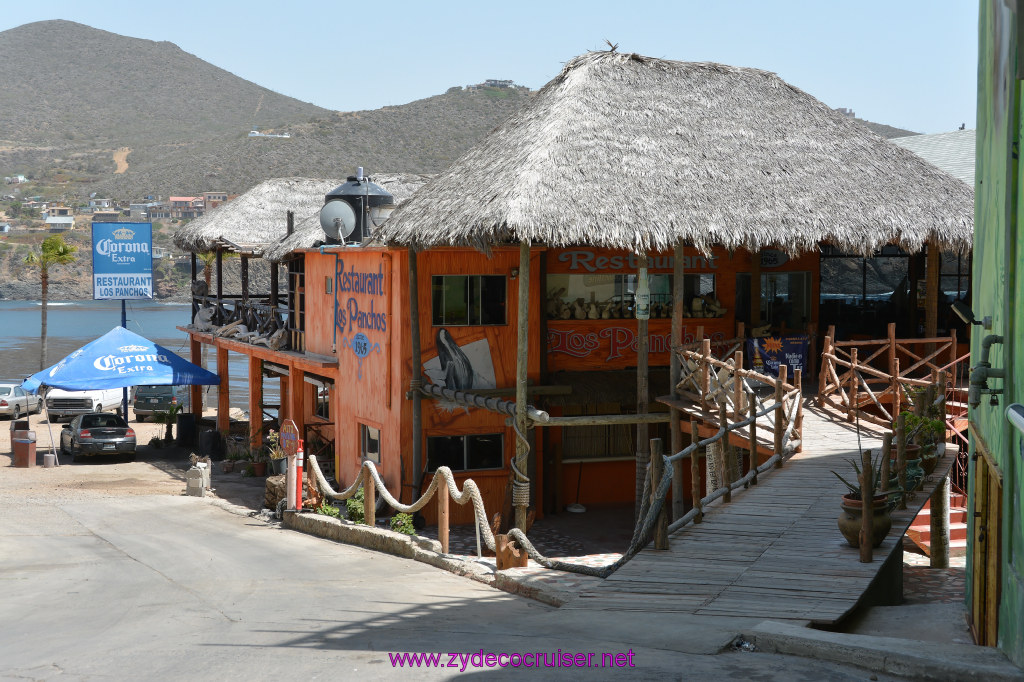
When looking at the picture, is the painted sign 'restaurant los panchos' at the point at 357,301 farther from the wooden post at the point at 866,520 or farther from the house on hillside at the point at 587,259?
the wooden post at the point at 866,520

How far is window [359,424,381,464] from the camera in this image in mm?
21406

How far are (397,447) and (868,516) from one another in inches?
447

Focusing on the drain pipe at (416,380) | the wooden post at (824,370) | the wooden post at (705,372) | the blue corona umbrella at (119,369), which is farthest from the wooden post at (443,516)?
the blue corona umbrella at (119,369)

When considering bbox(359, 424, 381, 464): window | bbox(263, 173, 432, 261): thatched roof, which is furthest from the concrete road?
bbox(263, 173, 432, 261): thatched roof

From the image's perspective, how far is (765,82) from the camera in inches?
852

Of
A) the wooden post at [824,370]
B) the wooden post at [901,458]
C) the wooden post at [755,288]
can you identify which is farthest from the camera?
the wooden post at [755,288]

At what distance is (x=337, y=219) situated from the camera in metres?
22.7

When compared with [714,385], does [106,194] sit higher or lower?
higher

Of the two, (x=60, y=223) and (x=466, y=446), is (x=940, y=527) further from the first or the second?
(x=60, y=223)

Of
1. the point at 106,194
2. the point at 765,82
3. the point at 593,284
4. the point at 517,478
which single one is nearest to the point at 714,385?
the point at 517,478

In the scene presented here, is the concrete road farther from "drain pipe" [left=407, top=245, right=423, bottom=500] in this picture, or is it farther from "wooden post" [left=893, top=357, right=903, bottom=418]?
"wooden post" [left=893, top=357, right=903, bottom=418]

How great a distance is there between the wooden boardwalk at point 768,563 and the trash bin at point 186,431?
20213mm

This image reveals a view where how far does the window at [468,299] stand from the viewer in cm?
2012

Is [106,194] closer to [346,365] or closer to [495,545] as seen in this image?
[346,365]
